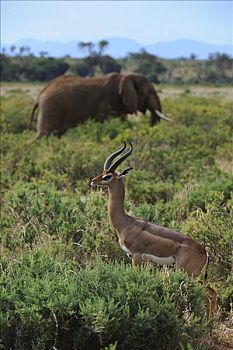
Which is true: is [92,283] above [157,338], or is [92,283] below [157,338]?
above

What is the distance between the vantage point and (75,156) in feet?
39.2

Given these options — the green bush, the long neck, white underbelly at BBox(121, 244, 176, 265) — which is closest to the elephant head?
the long neck

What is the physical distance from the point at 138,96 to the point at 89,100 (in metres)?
1.40

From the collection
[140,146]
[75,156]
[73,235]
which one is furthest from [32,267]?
[140,146]

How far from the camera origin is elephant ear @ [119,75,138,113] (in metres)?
17.2

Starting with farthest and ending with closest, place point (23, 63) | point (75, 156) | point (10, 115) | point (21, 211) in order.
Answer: point (23, 63)
point (10, 115)
point (75, 156)
point (21, 211)

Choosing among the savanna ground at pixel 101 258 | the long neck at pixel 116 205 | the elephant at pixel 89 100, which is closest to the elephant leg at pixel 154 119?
the elephant at pixel 89 100

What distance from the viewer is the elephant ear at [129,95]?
17.2 m

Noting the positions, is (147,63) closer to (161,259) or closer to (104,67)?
(104,67)

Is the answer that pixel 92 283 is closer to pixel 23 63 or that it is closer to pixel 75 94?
pixel 75 94

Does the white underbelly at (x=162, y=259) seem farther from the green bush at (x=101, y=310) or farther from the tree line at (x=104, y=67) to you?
the tree line at (x=104, y=67)

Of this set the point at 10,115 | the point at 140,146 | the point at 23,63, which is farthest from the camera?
the point at 23,63

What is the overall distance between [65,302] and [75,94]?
12501 millimetres

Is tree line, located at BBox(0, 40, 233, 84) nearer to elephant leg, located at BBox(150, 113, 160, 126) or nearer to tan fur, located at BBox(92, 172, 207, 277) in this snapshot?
elephant leg, located at BBox(150, 113, 160, 126)
